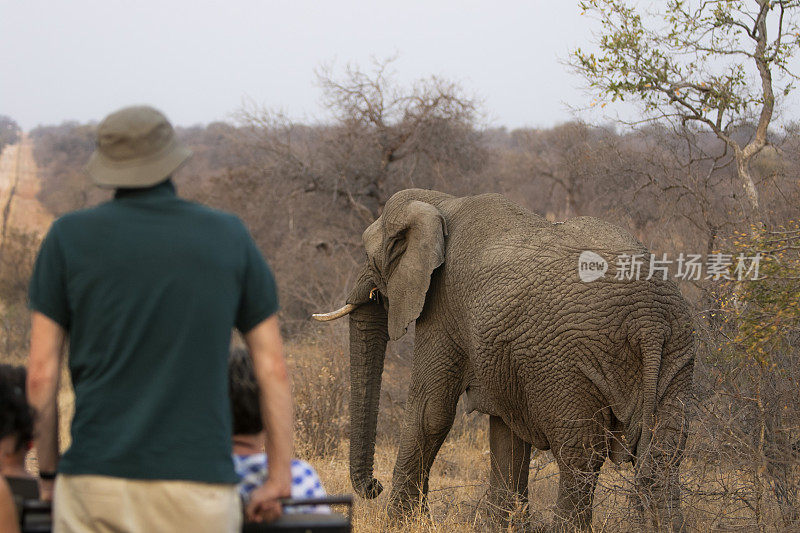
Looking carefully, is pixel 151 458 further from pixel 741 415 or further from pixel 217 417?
pixel 741 415

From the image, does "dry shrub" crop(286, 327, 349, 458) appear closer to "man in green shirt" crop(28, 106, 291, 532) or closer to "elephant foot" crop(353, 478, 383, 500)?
"elephant foot" crop(353, 478, 383, 500)

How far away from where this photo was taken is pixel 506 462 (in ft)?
19.3

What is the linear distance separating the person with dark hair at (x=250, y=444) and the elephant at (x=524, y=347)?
2.37 metres

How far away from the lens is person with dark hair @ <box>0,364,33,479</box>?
2422 mm

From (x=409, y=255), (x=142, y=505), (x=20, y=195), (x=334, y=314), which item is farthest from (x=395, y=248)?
(x=20, y=195)

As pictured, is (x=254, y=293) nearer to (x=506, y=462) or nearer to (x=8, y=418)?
(x=8, y=418)

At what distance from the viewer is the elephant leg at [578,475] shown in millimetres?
4715

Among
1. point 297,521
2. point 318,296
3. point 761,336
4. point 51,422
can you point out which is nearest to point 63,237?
point 51,422

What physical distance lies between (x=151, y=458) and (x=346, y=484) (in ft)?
15.5

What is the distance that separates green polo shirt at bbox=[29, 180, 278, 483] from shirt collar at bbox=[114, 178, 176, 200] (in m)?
0.02

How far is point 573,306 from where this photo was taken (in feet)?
15.2

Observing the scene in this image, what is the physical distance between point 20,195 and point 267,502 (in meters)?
42.9

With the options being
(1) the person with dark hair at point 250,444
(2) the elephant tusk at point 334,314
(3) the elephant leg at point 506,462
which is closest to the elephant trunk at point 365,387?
(2) the elephant tusk at point 334,314

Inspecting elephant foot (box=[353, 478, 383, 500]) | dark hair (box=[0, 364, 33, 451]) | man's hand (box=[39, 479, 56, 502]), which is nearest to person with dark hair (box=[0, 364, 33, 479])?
dark hair (box=[0, 364, 33, 451])
